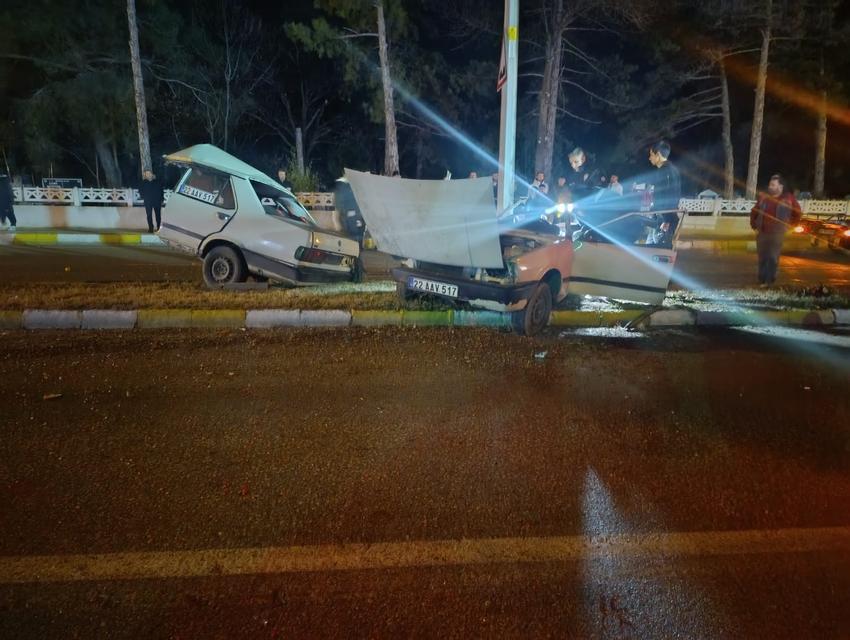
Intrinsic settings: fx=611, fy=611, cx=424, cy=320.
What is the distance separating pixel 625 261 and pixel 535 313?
1506 millimetres

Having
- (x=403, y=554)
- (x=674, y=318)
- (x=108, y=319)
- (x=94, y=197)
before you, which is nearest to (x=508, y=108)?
(x=674, y=318)

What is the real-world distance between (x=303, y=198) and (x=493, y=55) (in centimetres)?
1128

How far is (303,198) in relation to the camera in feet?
61.1

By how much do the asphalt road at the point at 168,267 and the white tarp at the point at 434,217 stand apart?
3629 mm

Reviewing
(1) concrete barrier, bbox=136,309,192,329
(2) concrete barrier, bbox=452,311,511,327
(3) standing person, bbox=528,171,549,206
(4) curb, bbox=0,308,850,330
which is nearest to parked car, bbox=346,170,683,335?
(4) curb, bbox=0,308,850,330

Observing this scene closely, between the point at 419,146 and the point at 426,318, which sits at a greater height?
the point at 419,146

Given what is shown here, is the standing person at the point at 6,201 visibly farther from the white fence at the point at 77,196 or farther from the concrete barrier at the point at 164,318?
the concrete barrier at the point at 164,318

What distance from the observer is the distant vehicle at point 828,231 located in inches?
593

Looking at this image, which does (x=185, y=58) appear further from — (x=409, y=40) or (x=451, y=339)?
(x=451, y=339)

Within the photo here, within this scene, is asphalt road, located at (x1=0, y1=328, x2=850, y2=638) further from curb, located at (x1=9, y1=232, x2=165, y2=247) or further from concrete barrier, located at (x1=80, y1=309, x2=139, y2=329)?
curb, located at (x1=9, y1=232, x2=165, y2=247)

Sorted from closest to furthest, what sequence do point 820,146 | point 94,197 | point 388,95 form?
1. point 94,197
2. point 388,95
3. point 820,146

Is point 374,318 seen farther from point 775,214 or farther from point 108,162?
point 108,162

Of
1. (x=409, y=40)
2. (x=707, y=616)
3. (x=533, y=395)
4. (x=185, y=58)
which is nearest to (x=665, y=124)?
(x=409, y=40)

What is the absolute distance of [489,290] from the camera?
6.26 meters
